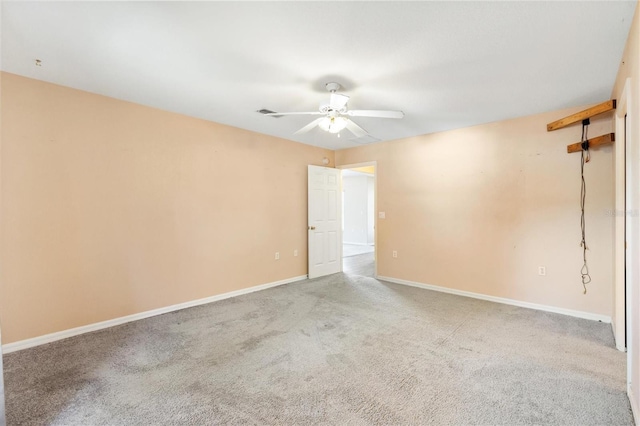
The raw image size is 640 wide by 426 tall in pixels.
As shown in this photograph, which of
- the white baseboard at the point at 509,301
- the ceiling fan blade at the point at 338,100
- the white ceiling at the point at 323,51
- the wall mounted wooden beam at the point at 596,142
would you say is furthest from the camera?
the white baseboard at the point at 509,301

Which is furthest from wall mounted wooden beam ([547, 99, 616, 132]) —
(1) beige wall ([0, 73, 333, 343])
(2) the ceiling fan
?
(1) beige wall ([0, 73, 333, 343])

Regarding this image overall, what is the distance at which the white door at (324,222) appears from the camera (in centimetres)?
516

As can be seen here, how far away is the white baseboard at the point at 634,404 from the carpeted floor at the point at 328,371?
0.03 metres

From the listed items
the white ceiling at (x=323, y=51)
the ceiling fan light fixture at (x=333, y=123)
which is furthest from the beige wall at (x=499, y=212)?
the ceiling fan light fixture at (x=333, y=123)

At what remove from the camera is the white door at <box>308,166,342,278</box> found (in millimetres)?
5160

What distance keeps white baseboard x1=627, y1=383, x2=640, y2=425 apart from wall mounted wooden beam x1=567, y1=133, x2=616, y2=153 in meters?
2.31

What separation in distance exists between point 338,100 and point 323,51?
0.49 meters

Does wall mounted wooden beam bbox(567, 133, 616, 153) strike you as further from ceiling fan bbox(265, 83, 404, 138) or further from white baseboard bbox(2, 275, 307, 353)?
white baseboard bbox(2, 275, 307, 353)

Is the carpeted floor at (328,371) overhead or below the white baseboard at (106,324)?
below

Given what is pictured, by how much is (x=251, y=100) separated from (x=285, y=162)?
1793mm

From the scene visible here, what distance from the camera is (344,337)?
276cm

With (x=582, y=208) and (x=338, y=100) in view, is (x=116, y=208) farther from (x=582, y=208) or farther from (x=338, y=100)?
(x=582, y=208)

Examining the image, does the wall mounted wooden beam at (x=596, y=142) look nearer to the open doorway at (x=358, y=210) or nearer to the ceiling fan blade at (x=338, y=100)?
the ceiling fan blade at (x=338, y=100)

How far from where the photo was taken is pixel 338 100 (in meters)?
2.56
